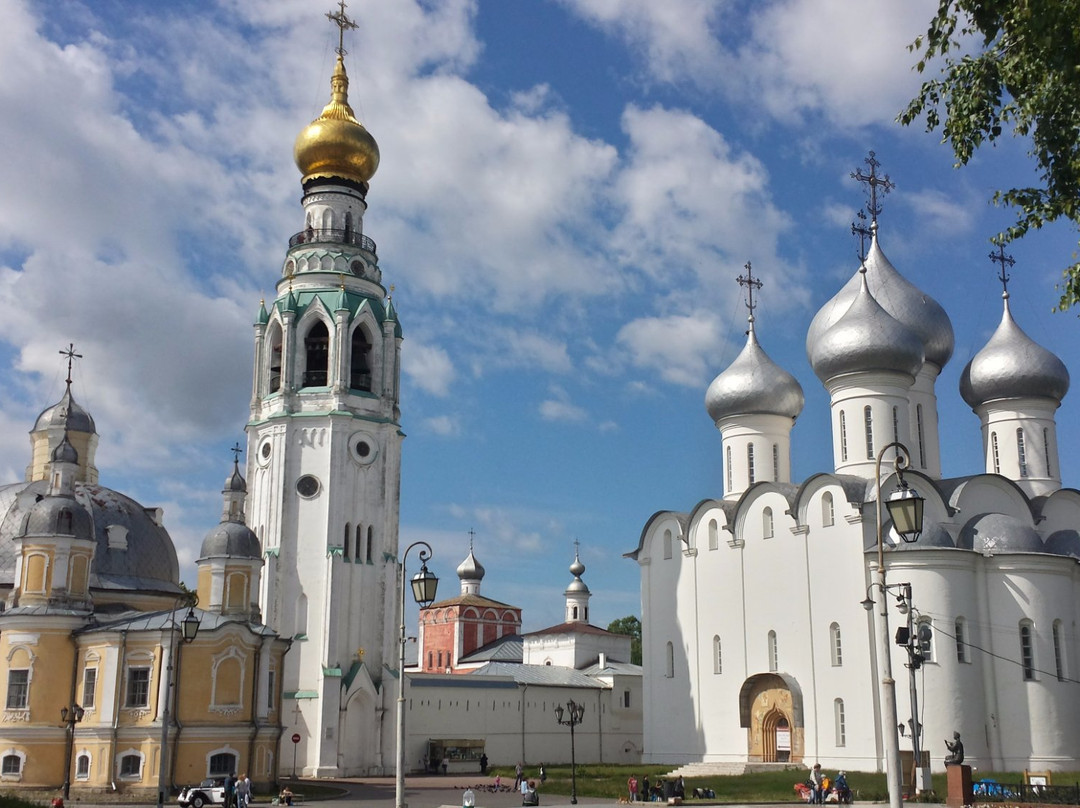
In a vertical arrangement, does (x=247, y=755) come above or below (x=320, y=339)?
below

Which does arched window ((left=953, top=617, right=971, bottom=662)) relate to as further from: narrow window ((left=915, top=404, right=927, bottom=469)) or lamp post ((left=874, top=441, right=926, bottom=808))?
lamp post ((left=874, top=441, right=926, bottom=808))

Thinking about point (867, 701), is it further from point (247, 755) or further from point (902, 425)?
point (247, 755)

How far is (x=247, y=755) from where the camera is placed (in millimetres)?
29484

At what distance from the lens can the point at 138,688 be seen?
28.5 meters

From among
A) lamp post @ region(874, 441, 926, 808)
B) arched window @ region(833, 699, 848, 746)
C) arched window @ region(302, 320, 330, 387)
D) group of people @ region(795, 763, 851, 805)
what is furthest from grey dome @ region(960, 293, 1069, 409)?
lamp post @ region(874, 441, 926, 808)

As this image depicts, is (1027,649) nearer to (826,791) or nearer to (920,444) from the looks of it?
(920,444)

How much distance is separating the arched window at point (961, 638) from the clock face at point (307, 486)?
1989 centimetres

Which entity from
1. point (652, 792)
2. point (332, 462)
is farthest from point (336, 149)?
point (652, 792)

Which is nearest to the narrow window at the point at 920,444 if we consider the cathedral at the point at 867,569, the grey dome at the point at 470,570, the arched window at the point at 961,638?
the cathedral at the point at 867,569

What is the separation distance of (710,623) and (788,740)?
4497mm

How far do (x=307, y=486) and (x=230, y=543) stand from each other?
4.15m

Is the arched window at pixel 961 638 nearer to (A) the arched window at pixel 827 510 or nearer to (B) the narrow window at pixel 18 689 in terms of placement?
(A) the arched window at pixel 827 510

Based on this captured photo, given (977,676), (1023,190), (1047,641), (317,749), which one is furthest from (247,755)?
(1023,190)

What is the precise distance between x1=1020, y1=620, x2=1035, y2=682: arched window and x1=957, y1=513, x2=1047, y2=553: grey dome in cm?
203
